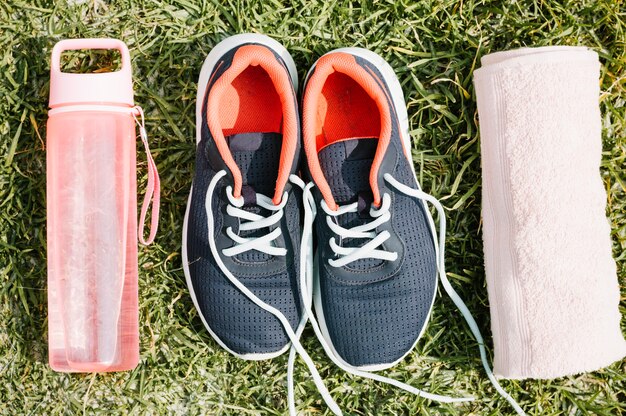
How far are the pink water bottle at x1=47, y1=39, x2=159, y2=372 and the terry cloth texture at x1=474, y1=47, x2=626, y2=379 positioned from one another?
2.74ft

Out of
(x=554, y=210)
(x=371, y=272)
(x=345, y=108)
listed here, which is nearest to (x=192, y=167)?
(x=345, y=108)

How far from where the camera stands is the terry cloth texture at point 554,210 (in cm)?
148

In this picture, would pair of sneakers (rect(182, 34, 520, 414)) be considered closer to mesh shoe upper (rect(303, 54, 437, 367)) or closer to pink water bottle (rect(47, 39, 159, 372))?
mesh shoe upper (rect(303, 54, 437, 367))

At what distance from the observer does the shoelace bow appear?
1.54m

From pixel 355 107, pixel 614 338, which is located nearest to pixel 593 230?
pixel 614 338

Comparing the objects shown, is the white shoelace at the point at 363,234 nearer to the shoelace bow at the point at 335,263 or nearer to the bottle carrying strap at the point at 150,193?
the shoelace bow at the point at 335,263

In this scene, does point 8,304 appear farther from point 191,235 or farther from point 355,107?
point 355,107

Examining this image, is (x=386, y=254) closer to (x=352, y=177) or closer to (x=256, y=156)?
(x=352, y=177)

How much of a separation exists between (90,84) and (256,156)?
40 centimetres

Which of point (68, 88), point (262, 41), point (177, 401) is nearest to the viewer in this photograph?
point (68, 88)

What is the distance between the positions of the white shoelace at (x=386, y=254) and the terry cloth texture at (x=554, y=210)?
0.40 ft

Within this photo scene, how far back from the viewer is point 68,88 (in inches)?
57.5

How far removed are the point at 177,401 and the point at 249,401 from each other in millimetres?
184

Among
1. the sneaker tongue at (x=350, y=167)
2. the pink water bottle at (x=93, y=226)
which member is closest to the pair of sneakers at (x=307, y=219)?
the sneaker tongue at (x=350, y=167)
